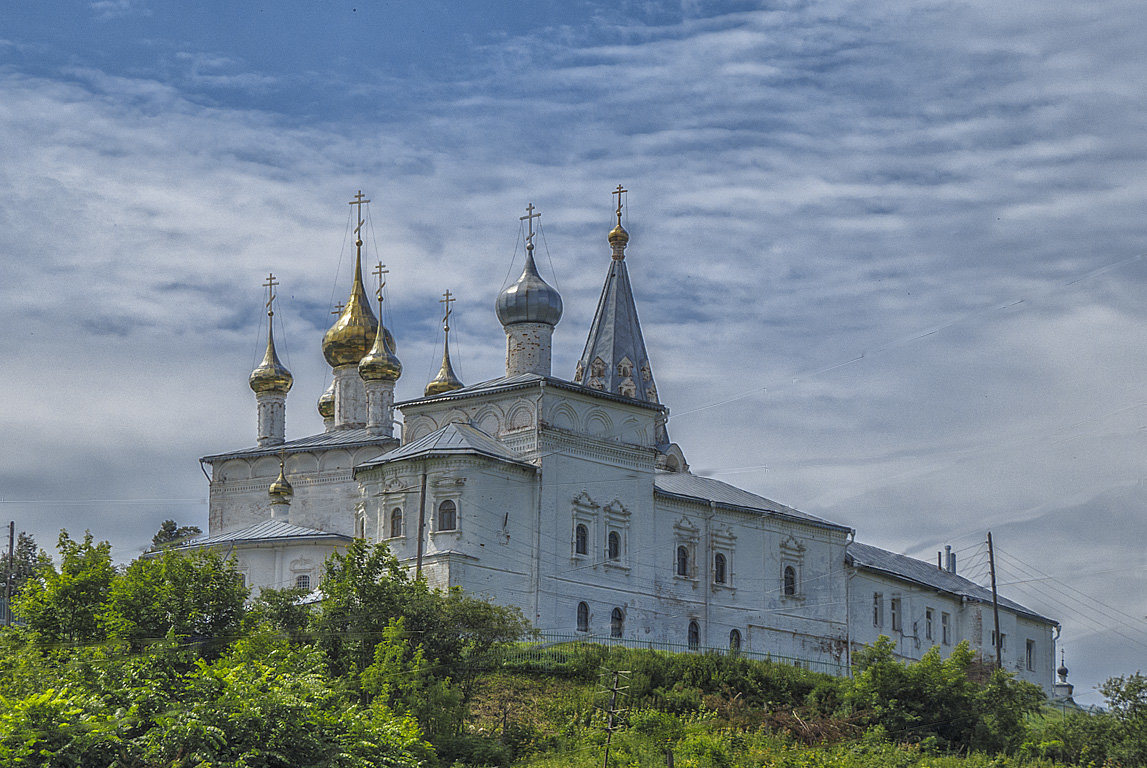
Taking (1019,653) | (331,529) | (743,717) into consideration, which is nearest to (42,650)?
(743,717)

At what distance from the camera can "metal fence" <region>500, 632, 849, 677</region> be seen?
3075 centimetres

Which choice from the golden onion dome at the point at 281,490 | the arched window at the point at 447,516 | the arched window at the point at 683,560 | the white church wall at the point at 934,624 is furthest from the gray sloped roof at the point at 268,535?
the white church wall at the point at 934,624

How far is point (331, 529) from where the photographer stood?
4050 cm

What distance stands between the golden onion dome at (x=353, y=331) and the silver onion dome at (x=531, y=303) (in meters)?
7.39

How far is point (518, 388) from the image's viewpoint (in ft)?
117

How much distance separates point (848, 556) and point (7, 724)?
2617cm

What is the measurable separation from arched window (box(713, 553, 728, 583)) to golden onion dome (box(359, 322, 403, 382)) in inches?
360

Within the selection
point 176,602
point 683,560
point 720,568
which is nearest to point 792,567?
point 720,568

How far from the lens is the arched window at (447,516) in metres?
33.4

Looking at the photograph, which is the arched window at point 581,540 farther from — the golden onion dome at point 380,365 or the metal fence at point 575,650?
the golden onion dome at point 380,365

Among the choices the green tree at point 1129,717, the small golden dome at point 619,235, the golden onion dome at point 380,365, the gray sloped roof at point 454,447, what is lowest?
the green tree at point 1129,717

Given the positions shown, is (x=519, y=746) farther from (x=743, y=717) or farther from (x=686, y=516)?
(x=686, y=516)

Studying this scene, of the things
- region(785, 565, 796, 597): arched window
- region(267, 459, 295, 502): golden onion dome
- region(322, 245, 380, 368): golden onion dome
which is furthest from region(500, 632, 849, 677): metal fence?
region(322, 245, 380, 368): golden onion dome

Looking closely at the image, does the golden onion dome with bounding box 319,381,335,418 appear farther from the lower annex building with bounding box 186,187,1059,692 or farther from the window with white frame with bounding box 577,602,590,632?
the window with white frame with bounding box 577,602,590,632
